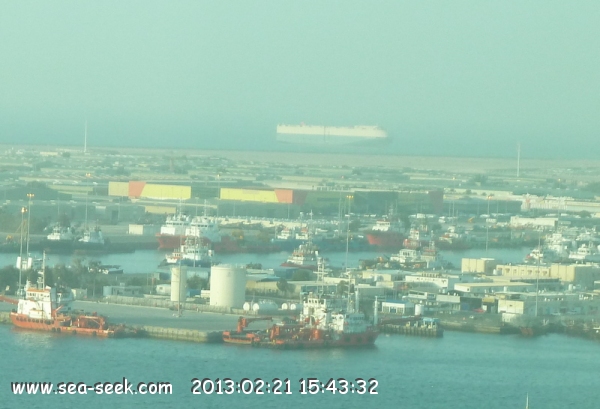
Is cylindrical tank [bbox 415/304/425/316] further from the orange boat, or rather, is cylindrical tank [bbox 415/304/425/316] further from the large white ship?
the large white ship

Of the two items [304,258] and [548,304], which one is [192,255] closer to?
[304,258]

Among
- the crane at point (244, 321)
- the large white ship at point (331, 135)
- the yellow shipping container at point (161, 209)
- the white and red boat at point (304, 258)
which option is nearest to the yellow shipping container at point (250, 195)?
the yellow shipping container at point (161, 209)

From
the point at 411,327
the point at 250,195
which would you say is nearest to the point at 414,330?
the point at 411,327

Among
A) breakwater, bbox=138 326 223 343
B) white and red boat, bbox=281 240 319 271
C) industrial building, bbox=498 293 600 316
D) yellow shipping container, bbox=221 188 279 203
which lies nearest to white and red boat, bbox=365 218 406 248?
white and red boat, bbox=281 240 319 271

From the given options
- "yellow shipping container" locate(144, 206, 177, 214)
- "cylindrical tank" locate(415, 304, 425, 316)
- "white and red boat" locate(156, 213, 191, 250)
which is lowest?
"cylindrical tank" locate(415, 304, 425, 316)

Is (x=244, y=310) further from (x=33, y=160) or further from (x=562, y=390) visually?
(x=33, y=160)

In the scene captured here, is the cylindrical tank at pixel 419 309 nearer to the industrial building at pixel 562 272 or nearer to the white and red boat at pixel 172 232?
the industrial building at pixel 562 272

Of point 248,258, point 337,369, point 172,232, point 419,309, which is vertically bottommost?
point 337,369
